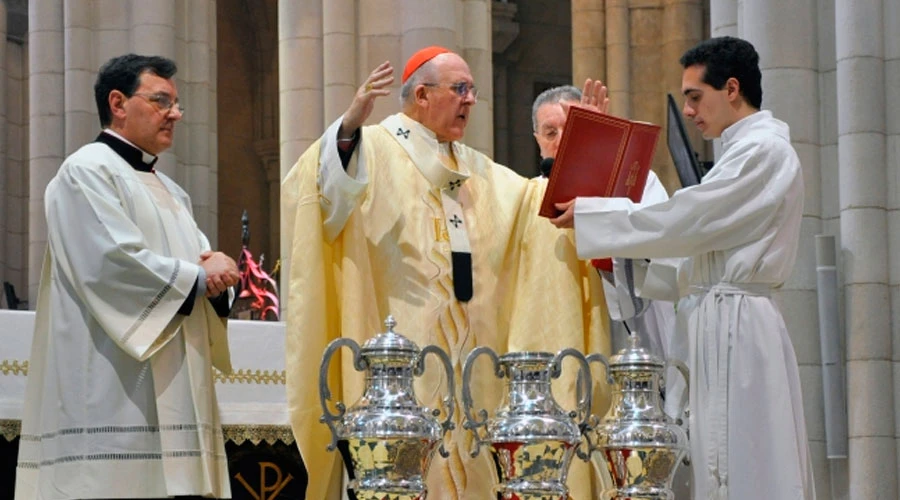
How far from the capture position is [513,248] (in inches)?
281

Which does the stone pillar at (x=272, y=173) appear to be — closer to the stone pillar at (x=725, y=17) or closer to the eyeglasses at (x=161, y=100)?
the stone pillar at (x=725, y=17)

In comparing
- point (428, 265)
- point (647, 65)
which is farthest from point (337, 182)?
point (647, 65)

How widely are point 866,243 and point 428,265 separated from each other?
244 centimetres

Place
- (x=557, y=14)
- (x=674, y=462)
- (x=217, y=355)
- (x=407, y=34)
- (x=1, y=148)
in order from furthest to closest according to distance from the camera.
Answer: (x=557, y=14) < (x=1, y=148) < (x=407, y=34) < (x=217, y=355) < (x=674, y=462)

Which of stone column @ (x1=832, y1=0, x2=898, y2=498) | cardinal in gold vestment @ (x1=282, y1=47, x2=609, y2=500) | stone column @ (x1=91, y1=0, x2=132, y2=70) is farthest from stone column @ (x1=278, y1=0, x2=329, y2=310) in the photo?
cardinal in gold vestment @ (x1=282, y1=47, x2=609, y2=500)

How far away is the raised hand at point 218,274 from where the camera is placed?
20.5ft

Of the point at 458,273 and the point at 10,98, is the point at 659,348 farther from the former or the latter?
the point at 10,98

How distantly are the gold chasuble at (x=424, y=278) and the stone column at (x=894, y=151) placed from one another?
193 centimetres

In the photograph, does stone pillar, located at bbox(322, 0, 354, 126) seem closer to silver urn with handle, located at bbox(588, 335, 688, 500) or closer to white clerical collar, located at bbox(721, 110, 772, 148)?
white clerical collar, located at bbox(721, 110, 772, 148)

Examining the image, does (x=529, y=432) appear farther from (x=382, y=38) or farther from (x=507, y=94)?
(x=507, y=94)

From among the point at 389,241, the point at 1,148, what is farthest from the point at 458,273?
the point at 1,148

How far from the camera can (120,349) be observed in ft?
20.5

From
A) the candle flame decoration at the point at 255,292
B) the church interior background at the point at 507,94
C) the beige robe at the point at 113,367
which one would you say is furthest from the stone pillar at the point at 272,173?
the beige robe at the point at 113,367

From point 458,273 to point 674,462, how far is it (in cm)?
129
